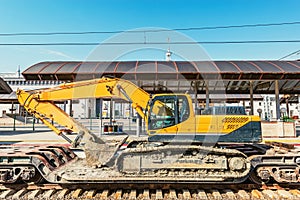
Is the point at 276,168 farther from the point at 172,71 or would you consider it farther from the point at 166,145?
the point at 172,71

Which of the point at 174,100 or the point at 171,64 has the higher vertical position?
the point at 171,64

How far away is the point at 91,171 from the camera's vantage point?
234 inches

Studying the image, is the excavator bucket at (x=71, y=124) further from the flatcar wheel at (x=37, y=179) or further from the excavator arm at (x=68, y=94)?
the flatcar wheel at (x=37, y=179)

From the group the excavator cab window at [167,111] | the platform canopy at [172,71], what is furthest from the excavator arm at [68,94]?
the platform canopy at [172,71]

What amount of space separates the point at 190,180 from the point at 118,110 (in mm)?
44407

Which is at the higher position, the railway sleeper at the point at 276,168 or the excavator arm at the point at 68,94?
the excavator arm at the point at 68,94

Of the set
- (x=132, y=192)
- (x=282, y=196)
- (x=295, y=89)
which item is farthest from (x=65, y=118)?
(x=295, y=89)

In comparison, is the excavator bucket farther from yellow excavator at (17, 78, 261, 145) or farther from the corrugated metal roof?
the corrugated metal roof

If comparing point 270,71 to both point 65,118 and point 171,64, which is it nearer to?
point 171,64

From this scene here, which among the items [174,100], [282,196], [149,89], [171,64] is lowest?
[282,196]

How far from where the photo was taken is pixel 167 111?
6059 mm

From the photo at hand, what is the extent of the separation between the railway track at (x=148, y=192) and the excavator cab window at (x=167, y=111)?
1758 mm

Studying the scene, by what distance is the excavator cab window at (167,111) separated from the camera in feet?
19.4

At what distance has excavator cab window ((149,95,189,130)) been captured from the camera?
5.91 meters
